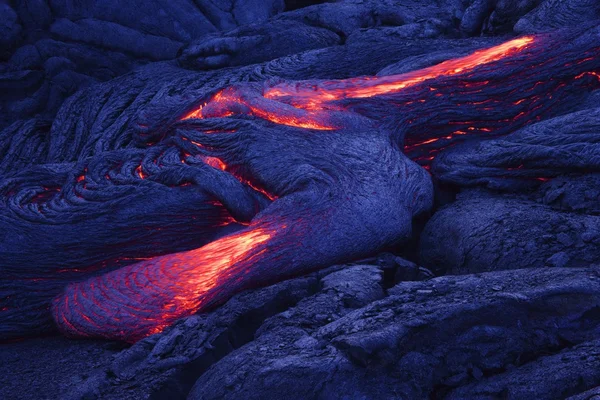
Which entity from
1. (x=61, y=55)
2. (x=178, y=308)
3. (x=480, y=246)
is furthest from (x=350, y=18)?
(x=178, y=308)

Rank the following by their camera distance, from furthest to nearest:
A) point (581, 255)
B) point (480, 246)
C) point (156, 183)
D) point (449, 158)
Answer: point (449, 158), point (156, 183), point (480, 246), point (581, 255)

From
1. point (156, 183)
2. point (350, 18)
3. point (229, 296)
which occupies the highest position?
point (350, 18)

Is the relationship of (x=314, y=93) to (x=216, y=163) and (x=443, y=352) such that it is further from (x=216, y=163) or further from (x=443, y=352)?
(x=443, y=352)

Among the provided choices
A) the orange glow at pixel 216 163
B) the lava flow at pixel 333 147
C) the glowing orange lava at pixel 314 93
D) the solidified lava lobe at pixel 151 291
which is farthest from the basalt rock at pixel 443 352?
→ the glowing orange lava at pixel 314 93

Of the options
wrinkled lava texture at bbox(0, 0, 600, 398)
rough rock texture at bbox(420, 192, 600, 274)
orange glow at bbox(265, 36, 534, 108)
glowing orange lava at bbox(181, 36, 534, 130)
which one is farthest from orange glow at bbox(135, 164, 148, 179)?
rough rock texture at bbox(420, 192, 600, 274)

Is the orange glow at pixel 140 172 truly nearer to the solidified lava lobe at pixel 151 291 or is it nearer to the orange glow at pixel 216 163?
the orange glow at pixel 216 163

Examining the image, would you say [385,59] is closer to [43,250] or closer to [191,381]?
[43,250]

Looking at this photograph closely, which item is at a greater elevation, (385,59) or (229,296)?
(385,59)
